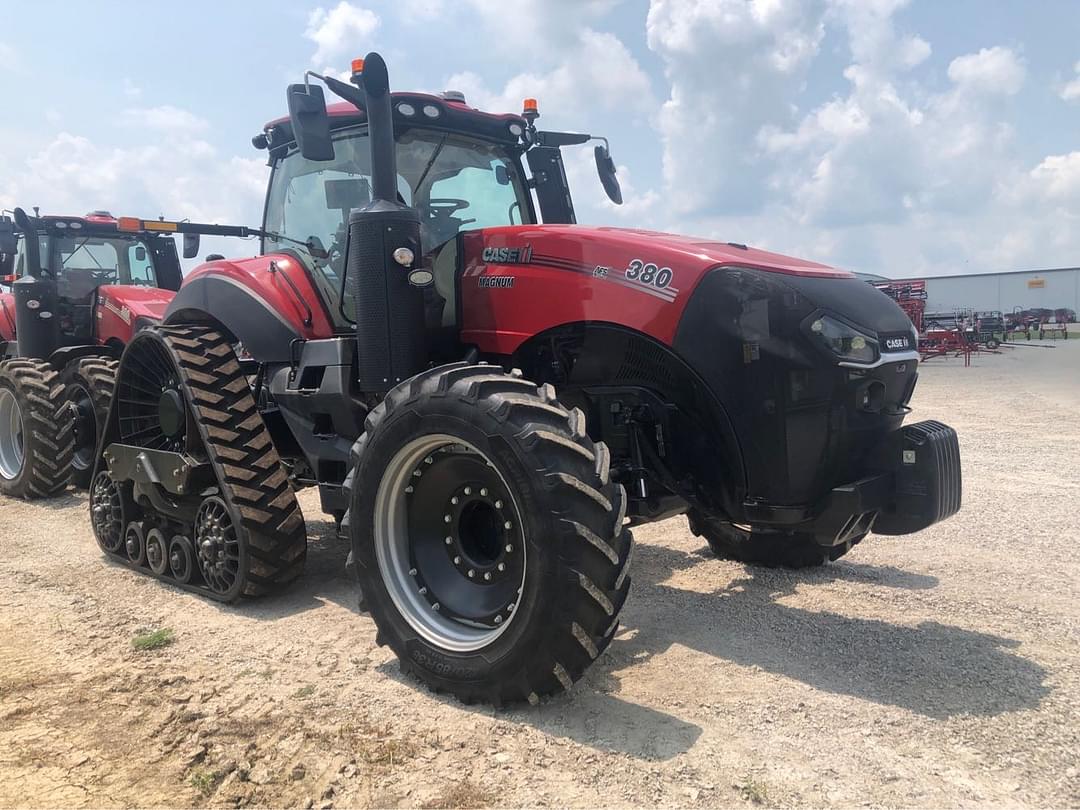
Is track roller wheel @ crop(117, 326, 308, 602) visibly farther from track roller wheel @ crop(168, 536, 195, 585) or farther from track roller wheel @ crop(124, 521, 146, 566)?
track roller wheel @ crop(124, 521, 146, 566)

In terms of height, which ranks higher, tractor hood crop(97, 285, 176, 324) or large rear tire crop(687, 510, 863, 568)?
tractor hood crop(97, 285, 176, 324)

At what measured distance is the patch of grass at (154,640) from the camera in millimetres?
4270

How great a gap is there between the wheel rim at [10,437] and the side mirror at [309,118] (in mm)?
6471

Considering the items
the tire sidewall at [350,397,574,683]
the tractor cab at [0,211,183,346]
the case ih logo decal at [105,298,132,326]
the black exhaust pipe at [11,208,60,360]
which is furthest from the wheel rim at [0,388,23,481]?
the tire sidewall at [350,397,574,683]

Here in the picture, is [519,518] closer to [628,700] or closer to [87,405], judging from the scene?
[628,700]

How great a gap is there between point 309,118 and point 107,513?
340 cm

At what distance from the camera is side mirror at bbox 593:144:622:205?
5.49 meters

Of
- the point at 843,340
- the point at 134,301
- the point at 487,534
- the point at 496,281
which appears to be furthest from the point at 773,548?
the point at 134,301

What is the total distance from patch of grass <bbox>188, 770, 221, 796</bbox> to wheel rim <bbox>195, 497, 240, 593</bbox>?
6.18ft

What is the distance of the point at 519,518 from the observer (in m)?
3.46

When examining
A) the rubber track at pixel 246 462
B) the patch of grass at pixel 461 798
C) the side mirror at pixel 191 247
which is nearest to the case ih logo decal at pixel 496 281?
the rubber track at pixel 246 462

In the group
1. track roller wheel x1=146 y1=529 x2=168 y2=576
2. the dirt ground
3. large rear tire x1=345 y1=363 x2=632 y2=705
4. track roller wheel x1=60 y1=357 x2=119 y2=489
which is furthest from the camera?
track roller wheel x1=60 y1=357 x2=119 y2=489

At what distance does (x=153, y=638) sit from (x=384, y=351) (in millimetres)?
1922

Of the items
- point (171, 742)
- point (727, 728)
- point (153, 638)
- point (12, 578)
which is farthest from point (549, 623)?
point (12, 578)
